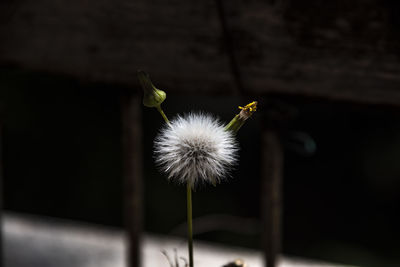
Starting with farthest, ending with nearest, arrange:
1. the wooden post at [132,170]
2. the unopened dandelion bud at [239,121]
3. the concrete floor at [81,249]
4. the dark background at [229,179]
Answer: the dark background at [229,179] < the concrete floor at [81,249] < the wooden post at [132,170] < the unopened dandelion bud at [239,121]

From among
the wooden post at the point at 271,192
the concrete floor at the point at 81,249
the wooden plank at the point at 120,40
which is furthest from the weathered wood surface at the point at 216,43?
the concrete floor at the point at 81,249

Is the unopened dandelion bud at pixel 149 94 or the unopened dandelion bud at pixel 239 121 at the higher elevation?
the unopened dandelion bud at pixel 149 94

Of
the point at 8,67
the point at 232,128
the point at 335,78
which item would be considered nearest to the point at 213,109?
the point at 8,67

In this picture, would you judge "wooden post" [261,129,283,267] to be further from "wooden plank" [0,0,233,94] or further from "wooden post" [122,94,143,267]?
"wooden post" [122,94,143,267]

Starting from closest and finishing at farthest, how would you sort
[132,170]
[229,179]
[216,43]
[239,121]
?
[239,121] < [216,43] < [132,170] < [229,179]

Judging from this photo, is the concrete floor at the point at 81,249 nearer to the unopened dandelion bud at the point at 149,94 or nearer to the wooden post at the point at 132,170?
the wooden post at the point at 132,170

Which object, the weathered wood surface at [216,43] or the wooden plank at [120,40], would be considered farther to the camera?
the wooden plank at [120,40]

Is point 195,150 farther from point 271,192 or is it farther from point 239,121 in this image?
point 271,192

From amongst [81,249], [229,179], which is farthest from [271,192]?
[229,179]
